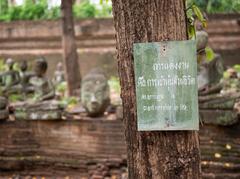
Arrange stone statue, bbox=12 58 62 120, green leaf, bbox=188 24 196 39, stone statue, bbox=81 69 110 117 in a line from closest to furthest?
green leaf, bbox=188 24 196 39 < stone statue, bbox=81 69 110 117 < stone statue, bbox=12 58 62 120

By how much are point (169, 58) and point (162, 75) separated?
0.08 meters

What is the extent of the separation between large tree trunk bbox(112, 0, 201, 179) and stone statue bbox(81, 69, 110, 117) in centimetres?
390

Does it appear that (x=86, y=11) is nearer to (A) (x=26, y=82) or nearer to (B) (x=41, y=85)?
(A) (x=26, y=82)

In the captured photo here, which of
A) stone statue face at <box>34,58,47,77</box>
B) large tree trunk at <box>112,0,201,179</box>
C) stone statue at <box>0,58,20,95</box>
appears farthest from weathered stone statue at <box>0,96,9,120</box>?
large tree trunk at <box>112,0,201,179</box>

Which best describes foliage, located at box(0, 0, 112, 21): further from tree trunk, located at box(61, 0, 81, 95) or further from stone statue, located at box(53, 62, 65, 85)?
tree trunk, located at box(61, 0, 81, 95)

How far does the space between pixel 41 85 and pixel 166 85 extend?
525 cm

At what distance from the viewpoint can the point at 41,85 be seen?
699 cm

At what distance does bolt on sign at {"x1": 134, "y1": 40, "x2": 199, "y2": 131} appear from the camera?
75.9 inches

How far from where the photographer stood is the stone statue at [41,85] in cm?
696

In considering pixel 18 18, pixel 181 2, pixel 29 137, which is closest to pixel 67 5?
pixel 29 137

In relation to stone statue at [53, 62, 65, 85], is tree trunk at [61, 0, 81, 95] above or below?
above

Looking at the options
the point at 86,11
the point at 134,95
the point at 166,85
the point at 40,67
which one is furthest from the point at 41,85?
the point at 166,85

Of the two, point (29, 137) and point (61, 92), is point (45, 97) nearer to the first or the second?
point (29, 137)

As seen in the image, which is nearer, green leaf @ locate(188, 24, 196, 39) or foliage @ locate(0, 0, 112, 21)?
green leaf @ locate(188, 24, 196, 39)
